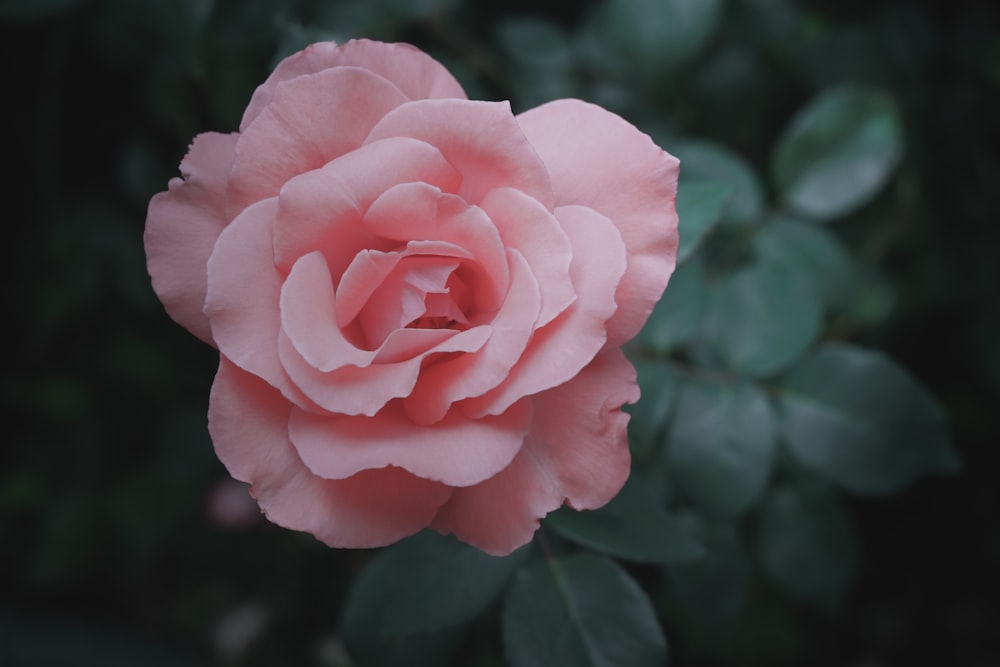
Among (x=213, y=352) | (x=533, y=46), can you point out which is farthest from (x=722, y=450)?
(x=213, y=352)

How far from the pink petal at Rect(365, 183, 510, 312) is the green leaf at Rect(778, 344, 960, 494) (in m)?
0.47

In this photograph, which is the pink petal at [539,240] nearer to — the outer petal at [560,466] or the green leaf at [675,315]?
the outer petal at [560,466]

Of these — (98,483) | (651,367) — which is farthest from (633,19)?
(98,483)

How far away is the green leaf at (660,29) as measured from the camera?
95 cm

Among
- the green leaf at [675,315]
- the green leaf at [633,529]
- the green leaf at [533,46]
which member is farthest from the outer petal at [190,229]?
the green leaf at [533,46]

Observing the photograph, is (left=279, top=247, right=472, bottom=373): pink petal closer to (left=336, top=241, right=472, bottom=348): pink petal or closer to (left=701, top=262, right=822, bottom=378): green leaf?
(left=336, top=241, right=472, bottom=348): pink petal

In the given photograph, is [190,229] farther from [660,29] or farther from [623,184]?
[660,29]

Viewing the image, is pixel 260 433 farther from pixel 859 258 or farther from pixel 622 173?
pixel 859 258

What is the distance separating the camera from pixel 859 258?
1262mm

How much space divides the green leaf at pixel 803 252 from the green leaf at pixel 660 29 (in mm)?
243

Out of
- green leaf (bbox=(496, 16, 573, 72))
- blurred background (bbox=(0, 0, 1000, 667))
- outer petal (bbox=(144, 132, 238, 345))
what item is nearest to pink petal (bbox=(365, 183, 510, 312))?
outer petal (bbox=(144, 132, 238, 345))

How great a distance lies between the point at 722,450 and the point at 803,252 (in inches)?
12.3

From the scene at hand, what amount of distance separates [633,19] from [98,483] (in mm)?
1270

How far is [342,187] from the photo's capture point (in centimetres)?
50
